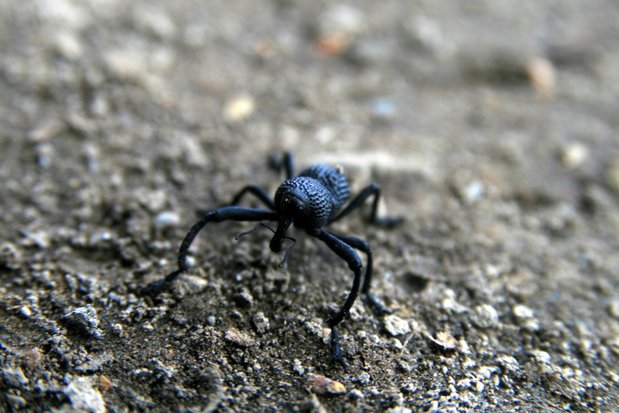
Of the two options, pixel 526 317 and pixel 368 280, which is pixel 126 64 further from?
pixel 526 317

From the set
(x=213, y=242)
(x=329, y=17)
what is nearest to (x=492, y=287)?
(x=213, y=242)

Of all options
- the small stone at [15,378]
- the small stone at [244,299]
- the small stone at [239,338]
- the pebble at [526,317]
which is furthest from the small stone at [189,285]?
the pebble at [526,317]

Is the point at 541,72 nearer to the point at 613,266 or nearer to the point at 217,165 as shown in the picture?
the point at 613,266

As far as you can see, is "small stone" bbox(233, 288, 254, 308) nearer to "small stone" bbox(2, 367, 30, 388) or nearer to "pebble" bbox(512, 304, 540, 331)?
"small stone" bbox(2, 367, 30, 388)

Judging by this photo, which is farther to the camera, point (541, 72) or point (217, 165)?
point (541, 72)

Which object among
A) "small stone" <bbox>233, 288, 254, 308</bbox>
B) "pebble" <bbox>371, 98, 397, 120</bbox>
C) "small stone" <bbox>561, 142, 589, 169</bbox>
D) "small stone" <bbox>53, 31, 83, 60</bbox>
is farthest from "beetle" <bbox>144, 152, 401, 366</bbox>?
"small stone" <bbox>53, 31, 83, 60</bbox>

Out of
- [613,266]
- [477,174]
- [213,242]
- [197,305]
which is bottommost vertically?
[197,305]
